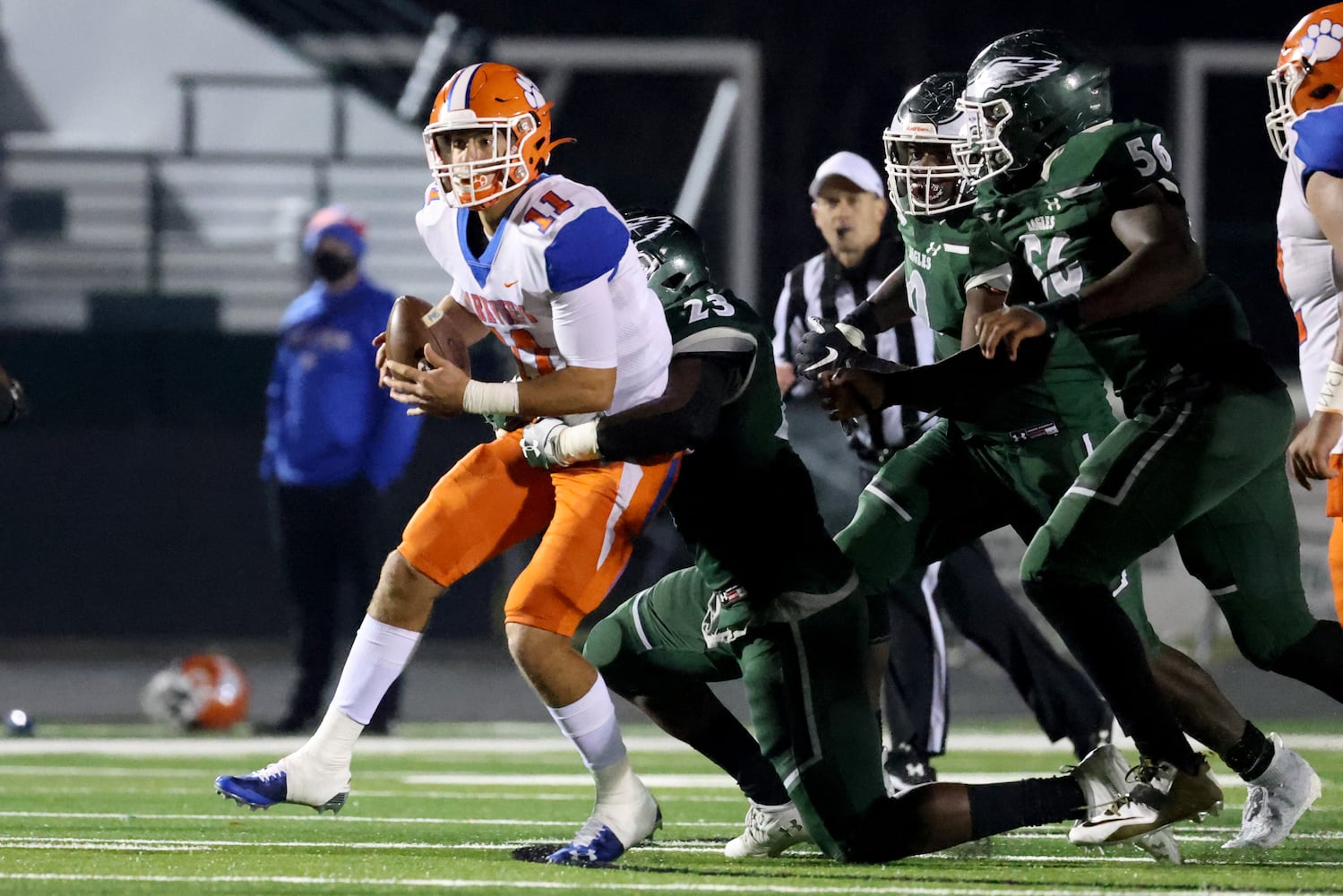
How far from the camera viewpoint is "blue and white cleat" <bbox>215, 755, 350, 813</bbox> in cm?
426

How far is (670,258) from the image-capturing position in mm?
4457

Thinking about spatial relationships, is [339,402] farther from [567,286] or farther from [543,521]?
[567,286]

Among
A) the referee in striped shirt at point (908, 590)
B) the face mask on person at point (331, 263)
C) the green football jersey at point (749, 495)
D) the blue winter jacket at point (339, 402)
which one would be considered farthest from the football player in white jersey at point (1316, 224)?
the face mask on person at point (331, 263)

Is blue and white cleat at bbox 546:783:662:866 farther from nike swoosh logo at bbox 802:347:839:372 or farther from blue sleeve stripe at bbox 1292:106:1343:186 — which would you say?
blue sleeve stripe at bbox 1292:106:1343:186

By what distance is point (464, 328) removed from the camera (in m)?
4.55

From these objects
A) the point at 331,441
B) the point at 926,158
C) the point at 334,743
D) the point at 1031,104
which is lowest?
the point at 331,441

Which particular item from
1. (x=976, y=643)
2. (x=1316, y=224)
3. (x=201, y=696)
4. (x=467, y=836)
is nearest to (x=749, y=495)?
(x=467, y=836)

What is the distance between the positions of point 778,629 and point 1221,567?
1.04m

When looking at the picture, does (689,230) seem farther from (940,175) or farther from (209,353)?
(209,353)

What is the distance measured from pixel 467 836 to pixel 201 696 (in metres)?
3.67

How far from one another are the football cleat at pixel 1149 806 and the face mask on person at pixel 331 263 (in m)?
4.80

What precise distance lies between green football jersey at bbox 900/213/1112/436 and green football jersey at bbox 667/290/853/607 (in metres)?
0.68

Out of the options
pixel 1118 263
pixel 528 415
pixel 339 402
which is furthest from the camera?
pixel 339 402

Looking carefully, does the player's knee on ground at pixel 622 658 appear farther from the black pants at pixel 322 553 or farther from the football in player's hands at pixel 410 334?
the black pants at pixel 322 553
